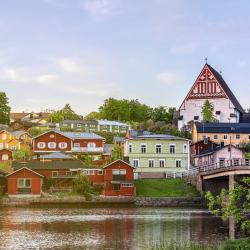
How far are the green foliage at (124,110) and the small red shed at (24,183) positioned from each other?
3021 inches

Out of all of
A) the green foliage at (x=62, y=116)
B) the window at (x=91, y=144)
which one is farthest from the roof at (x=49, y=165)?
the green foliage at (x=62, y=116)

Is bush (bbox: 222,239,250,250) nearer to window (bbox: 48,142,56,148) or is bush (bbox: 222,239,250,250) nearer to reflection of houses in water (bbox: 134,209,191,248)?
reflection of houses in water (bbox: 134,209,191,248)

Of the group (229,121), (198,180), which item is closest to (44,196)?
(198,180)

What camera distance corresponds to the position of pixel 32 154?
357 feet

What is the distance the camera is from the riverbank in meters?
78.6

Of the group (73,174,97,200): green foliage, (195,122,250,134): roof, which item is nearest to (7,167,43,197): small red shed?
(73,174,97,200): green foliage

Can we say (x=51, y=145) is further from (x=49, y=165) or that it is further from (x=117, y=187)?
(x=117, y=187)

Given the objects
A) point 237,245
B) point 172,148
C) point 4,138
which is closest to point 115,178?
point 172,148

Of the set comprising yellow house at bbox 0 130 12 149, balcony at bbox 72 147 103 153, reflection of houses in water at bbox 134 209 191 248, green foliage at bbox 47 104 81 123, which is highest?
green foliage at bbox 47 104 81 123

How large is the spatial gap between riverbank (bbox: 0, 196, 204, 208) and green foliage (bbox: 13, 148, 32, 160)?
2337 cm

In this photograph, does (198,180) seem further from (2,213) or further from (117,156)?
(2,213)

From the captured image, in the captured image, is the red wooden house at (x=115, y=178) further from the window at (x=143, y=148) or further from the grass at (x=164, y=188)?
the window at (x=143, y=148)

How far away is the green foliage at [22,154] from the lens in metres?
104

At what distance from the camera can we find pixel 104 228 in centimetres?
5169
